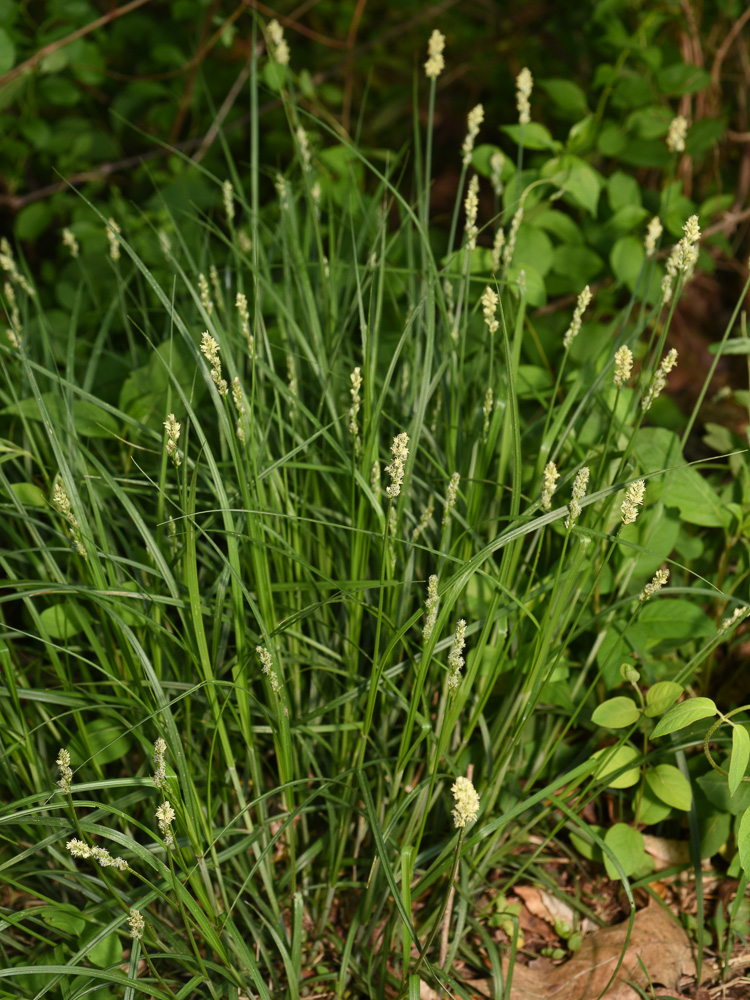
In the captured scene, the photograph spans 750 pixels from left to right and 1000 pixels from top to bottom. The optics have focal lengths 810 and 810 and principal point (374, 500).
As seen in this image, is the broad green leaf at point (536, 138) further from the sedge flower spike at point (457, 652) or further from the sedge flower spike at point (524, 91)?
the sedge flower spike at point (457, 652)

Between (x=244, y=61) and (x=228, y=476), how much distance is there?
2212mm

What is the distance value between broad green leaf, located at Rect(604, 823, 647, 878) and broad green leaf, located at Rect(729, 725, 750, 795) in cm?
35

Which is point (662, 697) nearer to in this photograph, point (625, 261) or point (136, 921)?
point (136, 921)

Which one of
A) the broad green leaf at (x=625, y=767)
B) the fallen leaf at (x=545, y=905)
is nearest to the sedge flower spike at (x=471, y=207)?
the broad green leaf at (x=625, y=767)

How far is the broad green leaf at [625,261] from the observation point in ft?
5.75

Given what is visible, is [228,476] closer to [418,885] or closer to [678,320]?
[418,885]

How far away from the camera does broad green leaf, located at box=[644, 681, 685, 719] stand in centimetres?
113

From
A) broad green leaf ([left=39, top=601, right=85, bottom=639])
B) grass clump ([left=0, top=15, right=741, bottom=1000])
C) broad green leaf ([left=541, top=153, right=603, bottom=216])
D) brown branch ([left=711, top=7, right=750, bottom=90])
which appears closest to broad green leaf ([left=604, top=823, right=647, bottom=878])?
grass clump ([left=0, top=15, right=741, bottom=1000])

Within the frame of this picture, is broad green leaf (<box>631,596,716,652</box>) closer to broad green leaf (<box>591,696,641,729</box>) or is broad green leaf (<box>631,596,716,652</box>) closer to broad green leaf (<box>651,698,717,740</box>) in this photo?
broad green leaf (<box>591,696,641,729</box>)

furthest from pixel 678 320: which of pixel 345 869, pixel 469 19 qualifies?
pixel 345 869

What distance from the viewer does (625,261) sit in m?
1.76

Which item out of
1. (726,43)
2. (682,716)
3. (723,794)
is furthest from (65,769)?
(726,43)

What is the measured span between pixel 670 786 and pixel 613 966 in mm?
307

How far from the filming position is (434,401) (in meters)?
1.56
